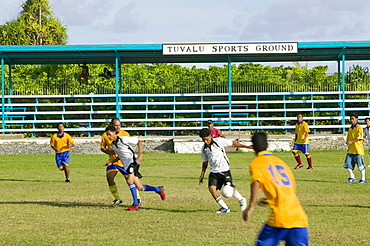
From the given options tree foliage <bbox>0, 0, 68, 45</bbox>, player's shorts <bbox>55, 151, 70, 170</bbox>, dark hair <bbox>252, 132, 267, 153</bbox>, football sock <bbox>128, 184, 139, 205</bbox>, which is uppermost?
tree foliage <bbox>0, 0, 68, 45</bbox>

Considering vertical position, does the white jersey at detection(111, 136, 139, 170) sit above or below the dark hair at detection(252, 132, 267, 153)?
below

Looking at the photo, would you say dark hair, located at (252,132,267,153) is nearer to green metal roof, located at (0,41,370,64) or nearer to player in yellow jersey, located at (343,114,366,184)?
player in yellow jersey, located at (343,114,366,184)

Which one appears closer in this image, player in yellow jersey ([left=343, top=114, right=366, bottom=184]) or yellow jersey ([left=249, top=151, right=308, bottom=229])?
yellow jersey ([left=249, top=151, right=308, bottom=229])

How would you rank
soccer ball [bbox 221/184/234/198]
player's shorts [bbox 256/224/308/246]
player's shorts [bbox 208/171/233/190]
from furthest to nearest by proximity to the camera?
1. player's shorts [bbox 208/171/233/190]
2. soccer ball [bbox 221/184/234/198]
3. player's shorts [bbox 256/224/308/246]

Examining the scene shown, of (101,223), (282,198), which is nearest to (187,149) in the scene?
(101,223)

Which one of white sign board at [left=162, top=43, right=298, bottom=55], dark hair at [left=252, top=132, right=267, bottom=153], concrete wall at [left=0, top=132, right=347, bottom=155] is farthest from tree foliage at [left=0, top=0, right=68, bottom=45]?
dark hair at [left=252, top=132, right=267, bottom=153]

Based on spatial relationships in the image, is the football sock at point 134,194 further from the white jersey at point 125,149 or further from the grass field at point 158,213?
the white jersey at point 125,149

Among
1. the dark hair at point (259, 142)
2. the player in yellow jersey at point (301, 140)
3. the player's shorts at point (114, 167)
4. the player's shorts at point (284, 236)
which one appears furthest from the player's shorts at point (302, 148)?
the player's shorts at point (284, 236)

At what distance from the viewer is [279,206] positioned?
19.9 feet

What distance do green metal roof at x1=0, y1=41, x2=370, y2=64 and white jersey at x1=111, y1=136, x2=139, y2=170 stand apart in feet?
63.8

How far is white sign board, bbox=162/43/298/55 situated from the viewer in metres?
30.9

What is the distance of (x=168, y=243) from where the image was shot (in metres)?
8.80

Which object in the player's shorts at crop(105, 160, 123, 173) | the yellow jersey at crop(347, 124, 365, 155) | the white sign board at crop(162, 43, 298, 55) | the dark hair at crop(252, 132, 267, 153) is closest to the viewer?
the dark hair at crop(252, 132, 267, 153)

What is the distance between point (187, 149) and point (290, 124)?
791 cm
